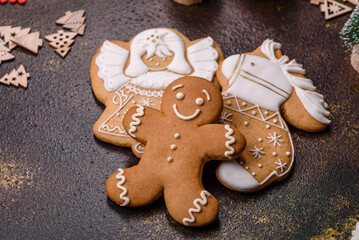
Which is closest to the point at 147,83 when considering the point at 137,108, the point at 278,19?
the point at 137,108

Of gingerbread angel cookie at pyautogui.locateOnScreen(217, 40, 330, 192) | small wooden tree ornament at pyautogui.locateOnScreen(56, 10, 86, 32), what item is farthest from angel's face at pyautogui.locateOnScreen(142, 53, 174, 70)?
small wooden tree ornament at pyautogui.locateOnScreen(56, 10, 86, 32)

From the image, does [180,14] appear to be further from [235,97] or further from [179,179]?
[179,179]

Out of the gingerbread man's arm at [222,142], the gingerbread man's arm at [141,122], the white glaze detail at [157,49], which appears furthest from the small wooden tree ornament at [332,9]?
the gingerbread man's arm at [141,122]

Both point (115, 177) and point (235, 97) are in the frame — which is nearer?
point (115, 177)

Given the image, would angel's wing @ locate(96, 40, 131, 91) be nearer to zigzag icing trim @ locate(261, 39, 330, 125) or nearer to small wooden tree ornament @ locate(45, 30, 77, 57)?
small wooden tree ornament @ locate(45, 30, 77, 57)

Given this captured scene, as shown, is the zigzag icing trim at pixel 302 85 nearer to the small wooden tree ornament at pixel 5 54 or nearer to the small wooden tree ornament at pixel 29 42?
the small wooden tree ornament at pixel 29 42

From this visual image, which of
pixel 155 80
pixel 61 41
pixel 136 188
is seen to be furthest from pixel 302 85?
pixel 61 41
